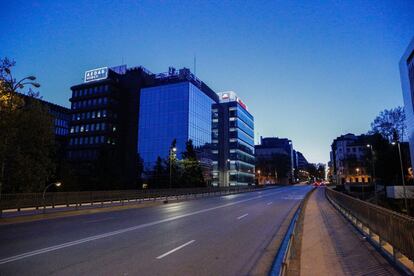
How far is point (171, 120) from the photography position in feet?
286

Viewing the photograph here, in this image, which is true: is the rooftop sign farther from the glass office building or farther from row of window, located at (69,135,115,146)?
row of window, located at (69,135,115,146)

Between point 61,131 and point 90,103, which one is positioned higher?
point 90,103

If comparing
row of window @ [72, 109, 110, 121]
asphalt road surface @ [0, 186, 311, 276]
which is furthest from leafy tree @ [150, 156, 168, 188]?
asphalt road surface @ [0, 186, 311, 276]

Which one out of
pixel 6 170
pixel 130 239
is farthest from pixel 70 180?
pixel 130 239

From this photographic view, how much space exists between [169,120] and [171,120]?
2.18 ft

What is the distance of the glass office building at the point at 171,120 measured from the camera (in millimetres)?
85688

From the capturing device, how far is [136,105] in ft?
332

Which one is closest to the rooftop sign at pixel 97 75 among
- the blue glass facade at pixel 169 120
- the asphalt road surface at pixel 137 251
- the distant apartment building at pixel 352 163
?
the blue glass facade at pixel 169 120

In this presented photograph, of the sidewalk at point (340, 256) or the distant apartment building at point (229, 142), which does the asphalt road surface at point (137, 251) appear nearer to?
the sidewalk at point (340, 256)

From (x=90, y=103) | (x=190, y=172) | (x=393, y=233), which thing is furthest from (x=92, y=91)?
(x=393, y=233)

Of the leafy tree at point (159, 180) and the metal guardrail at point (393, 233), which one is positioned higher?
the leafy tree at point (159, 180)

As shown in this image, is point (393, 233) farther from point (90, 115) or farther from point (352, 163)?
point (352, 163)

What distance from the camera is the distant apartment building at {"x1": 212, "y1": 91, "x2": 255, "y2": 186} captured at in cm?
10888

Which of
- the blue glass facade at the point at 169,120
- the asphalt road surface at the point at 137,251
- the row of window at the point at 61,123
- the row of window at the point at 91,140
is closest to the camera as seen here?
the asphalt road surface at the point at 137,251
